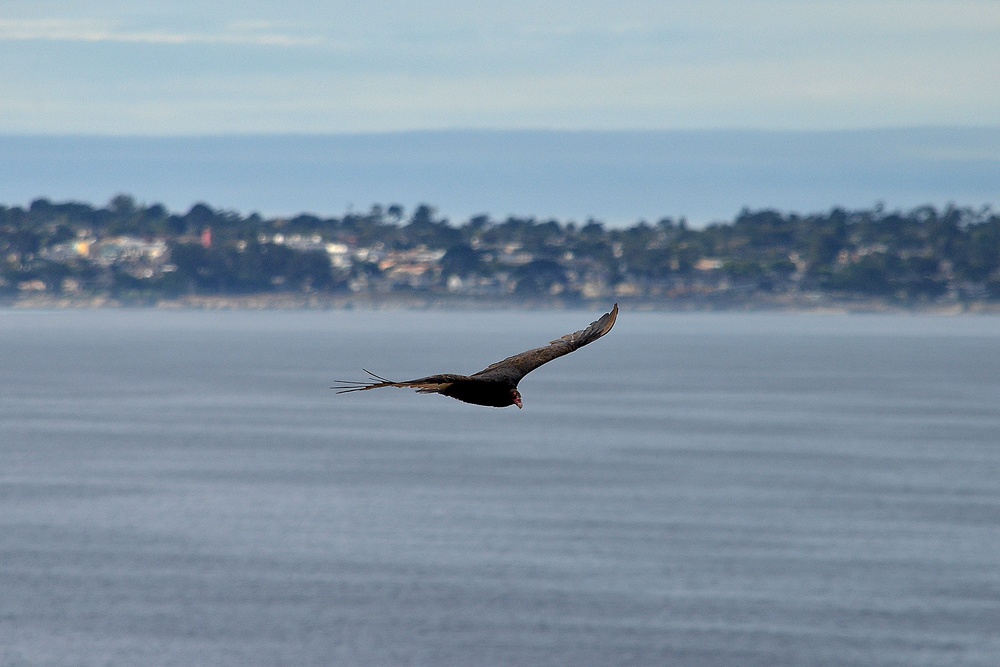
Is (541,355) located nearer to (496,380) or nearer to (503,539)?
(496,380)

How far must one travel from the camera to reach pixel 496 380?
21.8 metres

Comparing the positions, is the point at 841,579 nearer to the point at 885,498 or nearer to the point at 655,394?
the point at 885,498

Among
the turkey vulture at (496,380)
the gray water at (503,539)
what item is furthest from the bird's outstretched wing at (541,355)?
the gray water at (503,539)

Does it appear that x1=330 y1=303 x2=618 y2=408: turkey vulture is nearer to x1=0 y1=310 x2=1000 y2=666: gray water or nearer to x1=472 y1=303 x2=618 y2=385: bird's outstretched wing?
x1=472 y1=303 x2=618 y2=385: bird's outstretched wing

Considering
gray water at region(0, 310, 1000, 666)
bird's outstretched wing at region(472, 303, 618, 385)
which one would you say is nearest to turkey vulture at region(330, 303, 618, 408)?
bird's outstretched wing at region(472, 303, 618, 385)

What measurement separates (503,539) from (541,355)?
151ft

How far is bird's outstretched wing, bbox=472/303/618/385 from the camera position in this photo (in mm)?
22391

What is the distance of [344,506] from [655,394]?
227 ft

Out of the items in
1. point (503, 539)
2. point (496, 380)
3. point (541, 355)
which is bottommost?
point (503, 539)

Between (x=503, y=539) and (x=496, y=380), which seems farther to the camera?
(x=503, y=539)

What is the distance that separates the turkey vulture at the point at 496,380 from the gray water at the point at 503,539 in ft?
96.4

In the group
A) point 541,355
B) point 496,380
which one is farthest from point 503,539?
point 496,380

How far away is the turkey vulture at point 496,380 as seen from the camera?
65.9ft

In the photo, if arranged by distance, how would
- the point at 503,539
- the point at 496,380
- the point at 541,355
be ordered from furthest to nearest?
the point at 503,539 → the point at 541,355 → the point at 496,380
